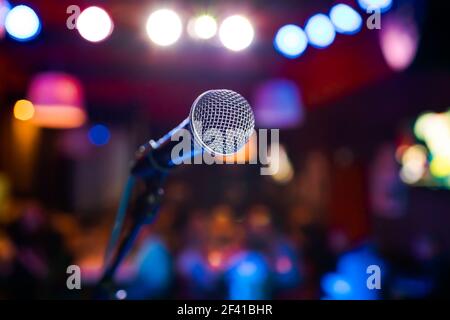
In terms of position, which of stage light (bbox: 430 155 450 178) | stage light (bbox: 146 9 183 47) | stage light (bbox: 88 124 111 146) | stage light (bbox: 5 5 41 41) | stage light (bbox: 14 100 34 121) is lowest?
stage light (bbox: 430 155 450 178)

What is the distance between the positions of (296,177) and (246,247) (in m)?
7.74

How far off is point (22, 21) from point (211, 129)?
337cm

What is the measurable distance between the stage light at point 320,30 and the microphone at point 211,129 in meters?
3.51

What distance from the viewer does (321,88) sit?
21.3 ft

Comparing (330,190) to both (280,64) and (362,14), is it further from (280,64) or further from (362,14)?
(362,14)

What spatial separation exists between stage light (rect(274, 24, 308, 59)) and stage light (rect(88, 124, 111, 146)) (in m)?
6.77

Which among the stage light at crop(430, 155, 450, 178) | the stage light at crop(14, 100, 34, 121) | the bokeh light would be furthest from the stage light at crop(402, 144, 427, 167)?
the stage light at crop(14, 100, 34, 121)

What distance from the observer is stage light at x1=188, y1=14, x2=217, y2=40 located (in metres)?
4.18

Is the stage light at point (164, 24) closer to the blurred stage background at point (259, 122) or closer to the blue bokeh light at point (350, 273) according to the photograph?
the blurred stage background at point (259, 122)

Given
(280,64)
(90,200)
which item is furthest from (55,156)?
(280,64)

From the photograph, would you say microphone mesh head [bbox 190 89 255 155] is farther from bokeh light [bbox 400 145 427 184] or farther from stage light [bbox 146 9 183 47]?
bokeh light [bbox 400 145 427 184]

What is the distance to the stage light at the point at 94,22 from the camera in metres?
3.46

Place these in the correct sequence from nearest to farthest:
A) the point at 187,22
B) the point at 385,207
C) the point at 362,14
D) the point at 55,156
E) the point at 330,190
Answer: the point at 362,14 < the point at 187,22 < the point at 385,207 < the point at 330,190 < the point at 55,156

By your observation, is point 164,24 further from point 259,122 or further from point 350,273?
point 350,273
